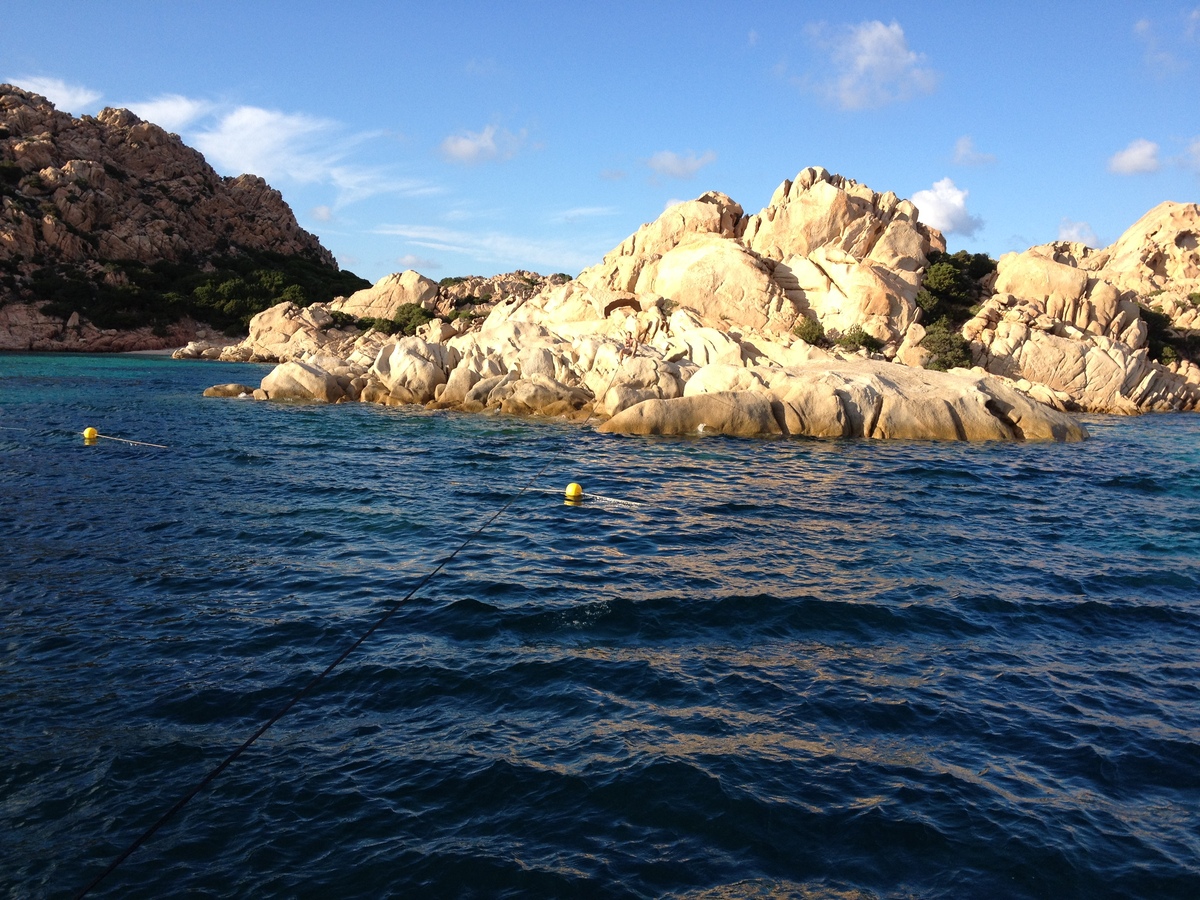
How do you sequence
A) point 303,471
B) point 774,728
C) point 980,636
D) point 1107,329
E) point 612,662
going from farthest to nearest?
1. point 1107,329
2. point 303,471
3. point 980,636
4. point 612,662
5. point 774,728

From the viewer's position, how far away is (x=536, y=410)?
111ft

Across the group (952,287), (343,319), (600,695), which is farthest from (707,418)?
(343,319)

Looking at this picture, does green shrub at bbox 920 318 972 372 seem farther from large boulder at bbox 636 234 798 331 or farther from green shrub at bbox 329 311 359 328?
green shrub at bbox 329 311 359 328

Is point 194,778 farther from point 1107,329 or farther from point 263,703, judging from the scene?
point 1107,329

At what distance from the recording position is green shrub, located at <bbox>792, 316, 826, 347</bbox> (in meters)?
38.4

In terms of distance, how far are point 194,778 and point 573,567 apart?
22.7ft

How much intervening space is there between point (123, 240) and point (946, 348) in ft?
273

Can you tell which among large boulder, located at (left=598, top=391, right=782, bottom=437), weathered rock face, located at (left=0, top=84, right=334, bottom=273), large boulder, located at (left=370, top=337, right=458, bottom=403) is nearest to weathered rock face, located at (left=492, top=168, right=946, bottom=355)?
large boulder, located at (left=370, top=337, right=458, bottom=403)

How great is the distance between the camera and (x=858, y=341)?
127 ft

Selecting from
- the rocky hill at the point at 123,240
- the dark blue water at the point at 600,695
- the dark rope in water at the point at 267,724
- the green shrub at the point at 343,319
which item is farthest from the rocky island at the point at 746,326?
the dark rope in water at the point at 267,724

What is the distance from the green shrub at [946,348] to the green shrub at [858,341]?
2677 millimetres

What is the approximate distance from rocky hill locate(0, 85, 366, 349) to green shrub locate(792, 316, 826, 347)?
62386 millimetres

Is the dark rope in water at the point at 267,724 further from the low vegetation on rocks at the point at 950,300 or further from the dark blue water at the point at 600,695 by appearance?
the low vegetation on rocks at the point at 950,300

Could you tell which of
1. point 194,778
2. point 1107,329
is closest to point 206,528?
point 194,778
